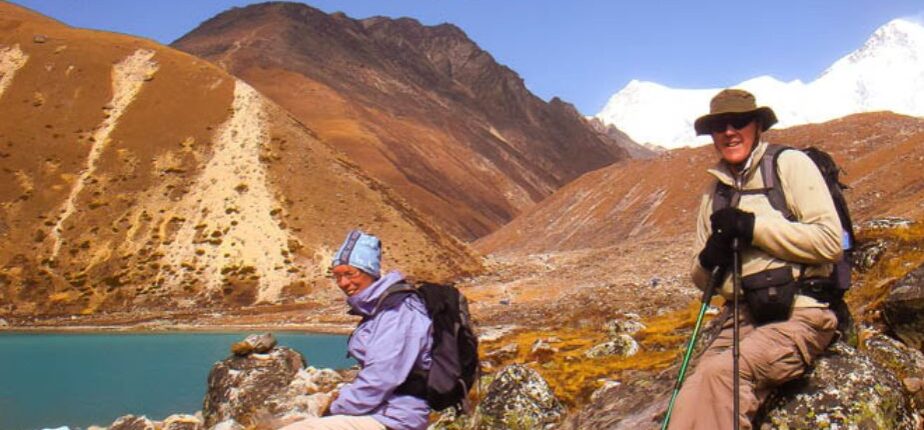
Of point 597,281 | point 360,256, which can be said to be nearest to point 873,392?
point 360,256

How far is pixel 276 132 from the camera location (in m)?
74.4

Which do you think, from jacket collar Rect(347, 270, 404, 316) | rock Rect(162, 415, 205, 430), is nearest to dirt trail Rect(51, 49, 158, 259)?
rock Rect(162, 415, 205, 430)

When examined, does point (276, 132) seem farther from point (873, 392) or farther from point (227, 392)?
point (873, 392)

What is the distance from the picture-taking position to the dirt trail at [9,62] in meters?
75.9

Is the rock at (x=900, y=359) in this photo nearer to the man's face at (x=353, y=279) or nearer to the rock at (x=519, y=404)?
the rock at (x=519, y=404)

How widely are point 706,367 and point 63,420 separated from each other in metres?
22.5

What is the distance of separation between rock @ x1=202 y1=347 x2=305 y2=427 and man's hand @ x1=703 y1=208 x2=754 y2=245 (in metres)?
12.0

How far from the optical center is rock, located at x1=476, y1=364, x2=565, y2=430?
1065 centimetres

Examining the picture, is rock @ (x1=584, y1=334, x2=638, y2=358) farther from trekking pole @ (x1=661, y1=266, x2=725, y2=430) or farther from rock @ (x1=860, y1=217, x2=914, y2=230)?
trekking pole @ (x1=661, y1=266, x2=725, y2=430)

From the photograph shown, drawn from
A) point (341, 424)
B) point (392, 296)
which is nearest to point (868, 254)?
A: point (392, 296)

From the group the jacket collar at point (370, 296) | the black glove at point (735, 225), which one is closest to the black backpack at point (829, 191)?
the black glove at point (735, 225)

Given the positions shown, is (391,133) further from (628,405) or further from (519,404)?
(628,405)

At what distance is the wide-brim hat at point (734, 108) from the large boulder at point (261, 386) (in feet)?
36.7

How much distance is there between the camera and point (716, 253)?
6121 millimetres
